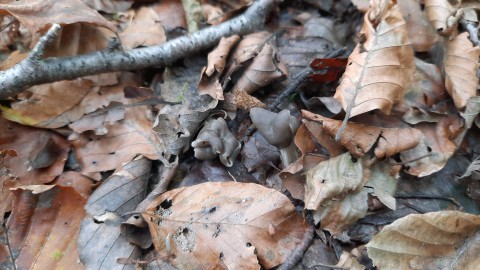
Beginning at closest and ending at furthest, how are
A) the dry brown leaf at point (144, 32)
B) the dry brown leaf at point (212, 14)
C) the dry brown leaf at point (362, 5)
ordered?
1. the dry brown leaf at point (362, 5)
2. the dry brown leaf at point (144, 32)
3. the dry brown leaf at point (212, 14)

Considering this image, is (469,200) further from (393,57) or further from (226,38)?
(226,38)

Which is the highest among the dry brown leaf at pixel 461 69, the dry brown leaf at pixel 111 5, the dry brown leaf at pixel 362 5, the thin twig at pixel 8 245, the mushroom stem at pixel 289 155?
the dry brown leaf at pixel 362 5

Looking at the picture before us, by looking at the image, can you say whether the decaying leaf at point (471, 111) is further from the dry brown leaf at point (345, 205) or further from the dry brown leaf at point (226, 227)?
the dry brown leaf at point (226, 227)

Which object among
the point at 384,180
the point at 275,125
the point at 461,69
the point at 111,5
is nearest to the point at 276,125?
the point at 275,125

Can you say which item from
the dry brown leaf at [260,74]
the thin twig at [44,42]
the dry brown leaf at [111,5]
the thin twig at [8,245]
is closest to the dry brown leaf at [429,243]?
the dry brown leaf at [260,74]

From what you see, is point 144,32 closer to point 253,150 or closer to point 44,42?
point 44,42

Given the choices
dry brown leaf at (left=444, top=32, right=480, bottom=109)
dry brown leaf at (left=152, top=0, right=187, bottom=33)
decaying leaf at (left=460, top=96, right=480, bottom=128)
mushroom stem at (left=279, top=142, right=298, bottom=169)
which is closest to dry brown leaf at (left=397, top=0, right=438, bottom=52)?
dry brown leaf at (left=444, top=32, right=480, bottom=109)

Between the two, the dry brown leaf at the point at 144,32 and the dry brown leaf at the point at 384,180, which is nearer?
the dry brown leaf at the point at 384,180
